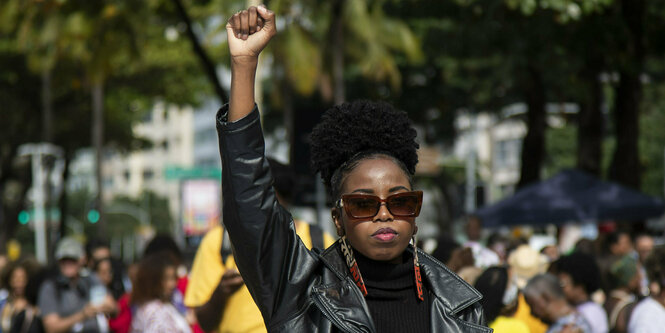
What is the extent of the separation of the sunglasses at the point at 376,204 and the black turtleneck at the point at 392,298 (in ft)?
0.46

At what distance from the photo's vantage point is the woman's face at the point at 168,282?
6.93 meters

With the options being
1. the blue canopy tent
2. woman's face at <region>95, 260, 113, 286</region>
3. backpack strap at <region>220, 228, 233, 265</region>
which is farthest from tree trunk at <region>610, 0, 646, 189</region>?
backpack strap at <region>220, 228, 233, 265</region>

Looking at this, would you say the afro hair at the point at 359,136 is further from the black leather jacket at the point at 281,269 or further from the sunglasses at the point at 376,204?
the black leather jacket at the point at 281,269

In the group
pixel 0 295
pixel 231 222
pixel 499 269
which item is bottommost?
pixel 0 295

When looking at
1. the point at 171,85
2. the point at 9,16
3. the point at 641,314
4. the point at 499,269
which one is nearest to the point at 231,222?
the point at 499,269

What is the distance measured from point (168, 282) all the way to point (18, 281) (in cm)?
290

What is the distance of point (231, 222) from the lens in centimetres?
271

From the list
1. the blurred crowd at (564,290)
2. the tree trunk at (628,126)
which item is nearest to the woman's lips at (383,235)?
the blurred crowd at (564,290)

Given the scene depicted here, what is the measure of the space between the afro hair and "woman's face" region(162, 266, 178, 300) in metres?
4.05

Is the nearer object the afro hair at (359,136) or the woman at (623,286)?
the afro hair at (359,136)

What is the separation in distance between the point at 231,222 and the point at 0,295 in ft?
26.5

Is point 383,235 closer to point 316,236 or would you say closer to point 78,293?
point 316,236

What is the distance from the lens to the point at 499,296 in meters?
5.23

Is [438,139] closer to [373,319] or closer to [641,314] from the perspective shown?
[641,314]
